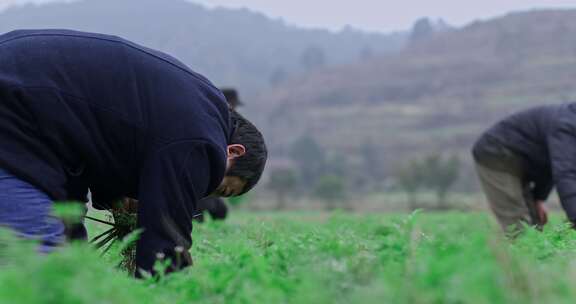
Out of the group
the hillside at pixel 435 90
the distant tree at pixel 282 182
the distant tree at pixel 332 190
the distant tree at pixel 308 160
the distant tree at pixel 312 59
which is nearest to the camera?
the distant tree at pixel 332 190

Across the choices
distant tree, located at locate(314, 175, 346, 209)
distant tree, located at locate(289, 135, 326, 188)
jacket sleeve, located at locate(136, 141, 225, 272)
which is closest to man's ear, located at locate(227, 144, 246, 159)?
jacket sleeve, located at locate(136, 141, 225, 272)

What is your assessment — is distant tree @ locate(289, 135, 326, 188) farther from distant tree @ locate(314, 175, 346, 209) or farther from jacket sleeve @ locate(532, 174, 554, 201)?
jacket sleeve @ locate(532, 174, 554, 201)

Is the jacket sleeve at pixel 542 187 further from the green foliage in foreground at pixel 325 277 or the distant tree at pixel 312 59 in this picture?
the distant tree at pixel 312 59

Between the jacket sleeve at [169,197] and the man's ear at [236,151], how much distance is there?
374 millimetres

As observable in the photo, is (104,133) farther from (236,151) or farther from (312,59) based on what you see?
(312,59)

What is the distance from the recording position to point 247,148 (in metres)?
4.47

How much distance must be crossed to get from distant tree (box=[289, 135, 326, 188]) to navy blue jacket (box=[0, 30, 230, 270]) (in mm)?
81339

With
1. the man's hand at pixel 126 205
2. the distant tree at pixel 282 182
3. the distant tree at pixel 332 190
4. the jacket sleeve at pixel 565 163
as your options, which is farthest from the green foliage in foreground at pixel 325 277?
the distant tree at pixel 282 182

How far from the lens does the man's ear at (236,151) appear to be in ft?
14.5

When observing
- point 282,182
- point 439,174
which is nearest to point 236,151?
point 439,174

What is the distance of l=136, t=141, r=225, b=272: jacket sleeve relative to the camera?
393 centimetres

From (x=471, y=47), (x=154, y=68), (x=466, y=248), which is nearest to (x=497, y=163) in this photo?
(x=154, y=68)

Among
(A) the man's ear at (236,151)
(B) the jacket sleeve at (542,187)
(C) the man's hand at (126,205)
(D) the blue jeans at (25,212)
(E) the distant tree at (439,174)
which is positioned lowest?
(E) the distant tree at (439,174)

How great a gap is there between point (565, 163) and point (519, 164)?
2069mm
